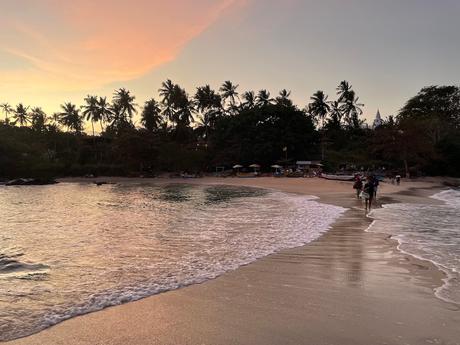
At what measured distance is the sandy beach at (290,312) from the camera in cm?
490

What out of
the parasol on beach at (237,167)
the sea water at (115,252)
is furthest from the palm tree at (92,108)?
the sea water at (115,252)

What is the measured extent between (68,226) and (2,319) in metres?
10.8

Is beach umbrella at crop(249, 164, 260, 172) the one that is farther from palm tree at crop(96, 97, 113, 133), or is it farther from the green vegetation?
palm tree at crop(96, 97, 113, 133)

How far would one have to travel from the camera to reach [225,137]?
247 feet

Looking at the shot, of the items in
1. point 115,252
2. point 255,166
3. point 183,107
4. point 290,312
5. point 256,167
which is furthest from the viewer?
point 183,107

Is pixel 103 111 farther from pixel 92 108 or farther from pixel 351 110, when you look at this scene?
pixel 351 110

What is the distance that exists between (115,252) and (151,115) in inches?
2938

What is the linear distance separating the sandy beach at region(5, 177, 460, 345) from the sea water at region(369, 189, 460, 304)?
29cm

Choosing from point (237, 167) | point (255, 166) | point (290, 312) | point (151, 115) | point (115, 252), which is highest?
point (151, 115)

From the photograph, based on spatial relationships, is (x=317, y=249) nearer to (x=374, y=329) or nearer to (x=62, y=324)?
(x=374, y=329)

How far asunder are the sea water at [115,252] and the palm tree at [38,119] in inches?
2729

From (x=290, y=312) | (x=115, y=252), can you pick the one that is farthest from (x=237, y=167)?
(x=290, y=312)

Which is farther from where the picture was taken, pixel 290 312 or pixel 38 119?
pixel 38 119

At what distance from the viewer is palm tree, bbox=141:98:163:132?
83.2 m
